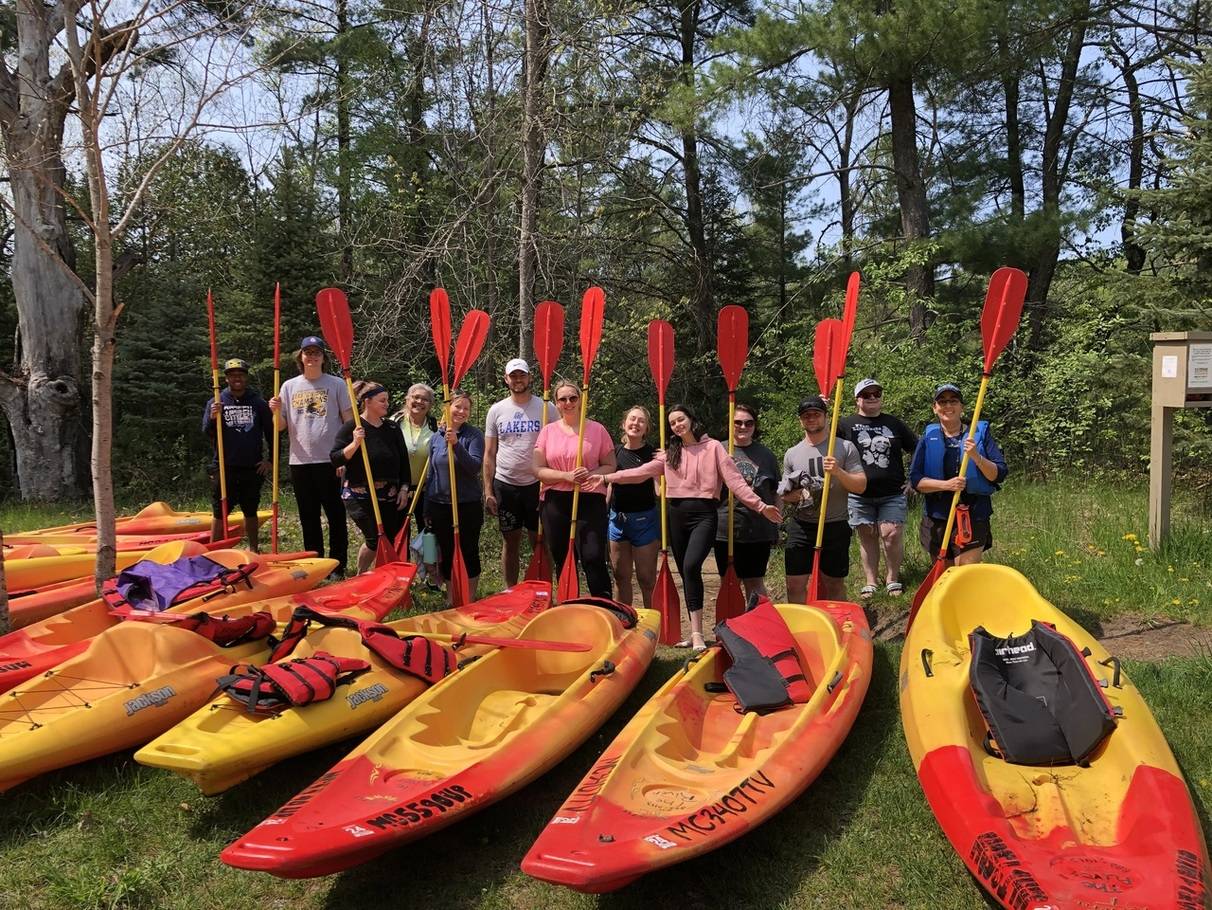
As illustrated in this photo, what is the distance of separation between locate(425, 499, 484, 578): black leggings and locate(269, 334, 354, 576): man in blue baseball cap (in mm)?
811

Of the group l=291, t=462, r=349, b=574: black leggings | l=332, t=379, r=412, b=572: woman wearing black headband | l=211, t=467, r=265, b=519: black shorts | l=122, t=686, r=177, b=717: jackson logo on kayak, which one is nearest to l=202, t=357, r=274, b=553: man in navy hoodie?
l=211, t=467, r=265, b=519: black shorts

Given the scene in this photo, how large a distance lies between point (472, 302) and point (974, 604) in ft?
17.5

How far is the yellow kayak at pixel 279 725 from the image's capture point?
9.50 ft

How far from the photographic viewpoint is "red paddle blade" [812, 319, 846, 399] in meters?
5.19

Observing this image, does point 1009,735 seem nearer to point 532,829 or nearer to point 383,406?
point 532,829

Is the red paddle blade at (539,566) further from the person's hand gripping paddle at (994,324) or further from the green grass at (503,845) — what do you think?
the person's hand gripping paddle at (994,324)

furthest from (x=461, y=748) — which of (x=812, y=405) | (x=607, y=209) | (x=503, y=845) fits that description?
(x=607, y=209)

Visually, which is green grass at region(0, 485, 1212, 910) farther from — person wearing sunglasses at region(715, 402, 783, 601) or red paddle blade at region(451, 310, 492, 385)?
red paddle blade at region(451, 310, 492, 385)

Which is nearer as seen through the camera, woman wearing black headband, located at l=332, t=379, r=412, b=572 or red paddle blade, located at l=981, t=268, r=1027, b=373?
red paddle blade, located at l=981, t=268, r=1027, b=373

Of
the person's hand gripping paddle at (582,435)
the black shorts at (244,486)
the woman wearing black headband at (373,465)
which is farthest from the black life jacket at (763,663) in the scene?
the black shorts at (244,486)

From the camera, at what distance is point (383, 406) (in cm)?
533

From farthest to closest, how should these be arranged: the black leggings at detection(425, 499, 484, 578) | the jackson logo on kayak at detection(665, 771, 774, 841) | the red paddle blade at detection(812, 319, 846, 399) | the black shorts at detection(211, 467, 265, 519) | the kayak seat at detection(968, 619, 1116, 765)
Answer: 1. the black shorts at detection(211, 467, 265, 519)
2. the black leggings at detection(425, 499, 484, 578)
3. the red paddle blade at detection(812, 319, 846, 399)
4. the kayak seat at detection(968, 619, 1116, 765)
5. the jackson logo on kayak at detection(665, 771, 774, 841)

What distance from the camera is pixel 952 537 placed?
16.2ft

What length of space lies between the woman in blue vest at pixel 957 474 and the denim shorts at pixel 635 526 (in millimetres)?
1642
